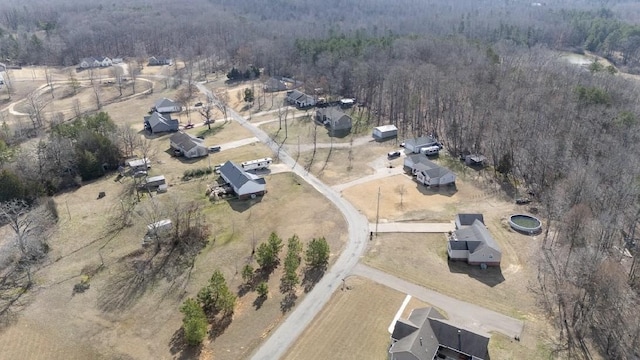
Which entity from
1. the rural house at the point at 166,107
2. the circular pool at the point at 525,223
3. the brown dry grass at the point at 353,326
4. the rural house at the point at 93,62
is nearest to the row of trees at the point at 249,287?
the brown dry grass at the point at 353,326

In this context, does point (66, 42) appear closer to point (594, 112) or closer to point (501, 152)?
point (501, 152)

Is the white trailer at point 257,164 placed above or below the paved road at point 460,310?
above

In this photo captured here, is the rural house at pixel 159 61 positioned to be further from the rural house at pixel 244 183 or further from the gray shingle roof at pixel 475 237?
the gray shingle roof at pixel 475 237

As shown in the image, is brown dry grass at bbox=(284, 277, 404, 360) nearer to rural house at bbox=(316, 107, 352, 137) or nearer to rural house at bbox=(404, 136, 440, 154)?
rural house at bbox=(404, 136, 440, 154)

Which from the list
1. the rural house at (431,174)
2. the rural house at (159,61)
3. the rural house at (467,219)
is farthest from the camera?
the rural house at (159,61)

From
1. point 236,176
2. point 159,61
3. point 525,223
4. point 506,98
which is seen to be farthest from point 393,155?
point 159,61

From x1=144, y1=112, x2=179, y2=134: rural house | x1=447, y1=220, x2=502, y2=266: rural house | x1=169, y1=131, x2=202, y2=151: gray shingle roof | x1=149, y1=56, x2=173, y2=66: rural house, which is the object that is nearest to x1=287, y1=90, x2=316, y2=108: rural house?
x1=144, y1=112, x2=179, y2=134: rural house

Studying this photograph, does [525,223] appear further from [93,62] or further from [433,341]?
[93,62]
